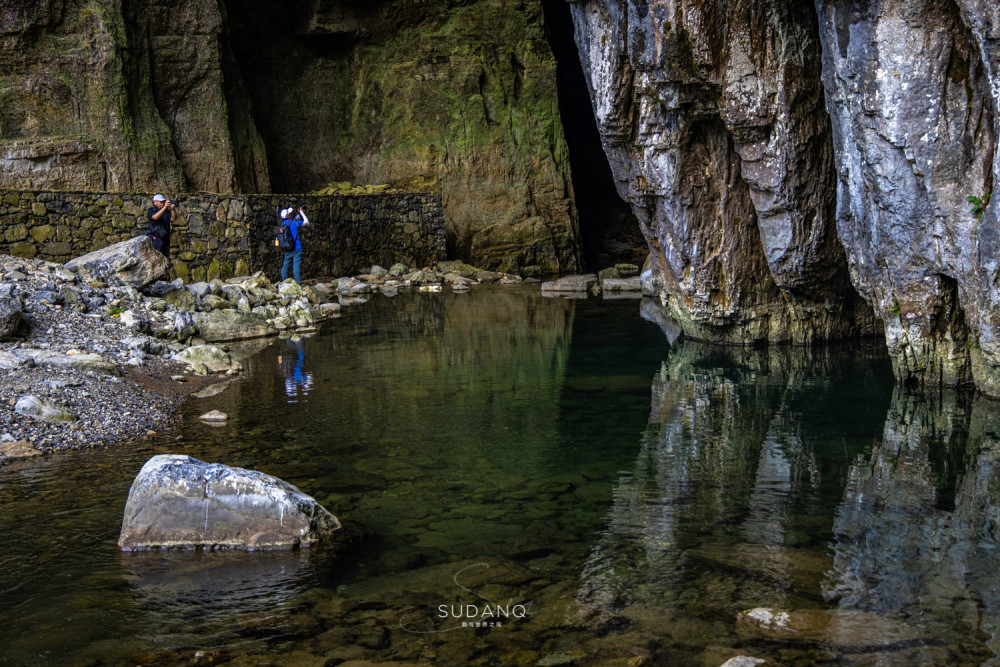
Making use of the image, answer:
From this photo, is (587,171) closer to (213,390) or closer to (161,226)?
(161,226)

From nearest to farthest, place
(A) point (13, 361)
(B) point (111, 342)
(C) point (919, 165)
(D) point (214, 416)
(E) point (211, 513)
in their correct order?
(E) point (211, 513) < (C) point (919, 165) < (D) point (214, 416) < (A) point (13, 361) < (B) point (111, 342)

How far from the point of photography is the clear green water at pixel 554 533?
14.3 ft

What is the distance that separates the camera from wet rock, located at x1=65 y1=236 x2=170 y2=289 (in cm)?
1409

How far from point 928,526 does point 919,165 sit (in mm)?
4007

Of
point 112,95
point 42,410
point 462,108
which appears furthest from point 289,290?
point 462,108

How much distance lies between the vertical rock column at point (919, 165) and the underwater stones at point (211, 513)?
250 inches

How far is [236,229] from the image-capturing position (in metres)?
20.2

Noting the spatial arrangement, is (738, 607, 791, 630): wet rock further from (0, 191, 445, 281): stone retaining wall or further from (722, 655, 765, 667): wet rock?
(0, 191, 445, 281): stone retaining wall

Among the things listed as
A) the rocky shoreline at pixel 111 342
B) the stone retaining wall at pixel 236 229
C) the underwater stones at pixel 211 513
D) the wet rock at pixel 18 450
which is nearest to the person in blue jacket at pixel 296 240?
the stone retaining wall at pixel 236 229

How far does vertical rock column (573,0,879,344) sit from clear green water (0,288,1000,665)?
7.13 ft

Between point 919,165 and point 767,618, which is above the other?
point 919,165

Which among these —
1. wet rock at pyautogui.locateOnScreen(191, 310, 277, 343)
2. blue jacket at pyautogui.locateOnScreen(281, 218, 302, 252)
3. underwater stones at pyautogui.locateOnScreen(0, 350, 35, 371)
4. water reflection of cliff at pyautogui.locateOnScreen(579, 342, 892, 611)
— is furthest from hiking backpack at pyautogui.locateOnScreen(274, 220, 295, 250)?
water reflection of cliff at pyautogui.locateOnScreen(579, 342, 892, 611)

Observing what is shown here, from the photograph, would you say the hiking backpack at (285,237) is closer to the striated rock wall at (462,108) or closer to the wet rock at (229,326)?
the wet rock at (229,326)

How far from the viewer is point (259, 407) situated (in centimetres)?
944
